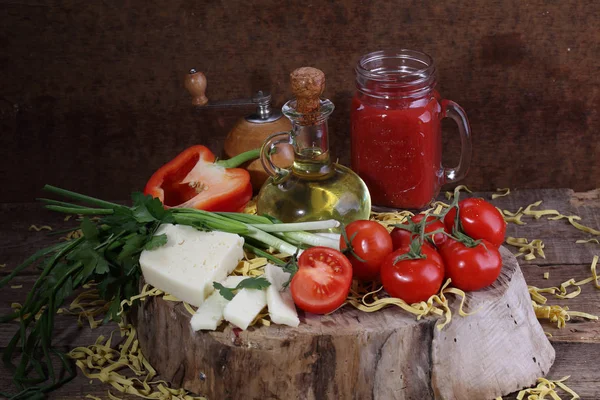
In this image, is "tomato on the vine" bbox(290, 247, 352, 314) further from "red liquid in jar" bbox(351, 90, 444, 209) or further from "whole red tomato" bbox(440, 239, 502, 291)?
"red liquid in jar" bbox(351, 90, 444, 209)

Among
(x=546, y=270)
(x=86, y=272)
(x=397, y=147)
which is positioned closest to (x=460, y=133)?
(x=397, y=147)

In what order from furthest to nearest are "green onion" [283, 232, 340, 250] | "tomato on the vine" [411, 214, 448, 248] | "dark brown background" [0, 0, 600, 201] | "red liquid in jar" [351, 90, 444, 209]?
1. "dark brown background" [0, 0, 600, 201]
2. "red liquid in jar" [351, 90, 444, 209]
3. "green onion" [283, 232, 340, 250]
4. "tomato on the vine" [411, 214, 448, 248]

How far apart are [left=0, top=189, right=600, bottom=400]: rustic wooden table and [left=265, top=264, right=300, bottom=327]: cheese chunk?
447 millimetres

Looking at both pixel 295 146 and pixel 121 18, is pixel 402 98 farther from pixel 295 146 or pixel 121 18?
pixel 121 18

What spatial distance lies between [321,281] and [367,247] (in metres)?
0.14

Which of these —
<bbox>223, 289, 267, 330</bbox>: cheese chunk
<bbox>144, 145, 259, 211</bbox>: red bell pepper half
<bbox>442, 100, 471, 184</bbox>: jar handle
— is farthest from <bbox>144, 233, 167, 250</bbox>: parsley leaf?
<bbox>442, 100, 471, 184</bbox>: jar handle

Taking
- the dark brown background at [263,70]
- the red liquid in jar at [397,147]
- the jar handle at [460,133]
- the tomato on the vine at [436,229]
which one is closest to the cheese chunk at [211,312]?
the tomato on the vine at [436,229]

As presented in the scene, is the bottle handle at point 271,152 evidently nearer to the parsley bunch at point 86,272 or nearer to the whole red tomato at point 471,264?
the parsley bunch at point 86,272

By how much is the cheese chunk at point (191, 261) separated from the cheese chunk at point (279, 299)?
97mm

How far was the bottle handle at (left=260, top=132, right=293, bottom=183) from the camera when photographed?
6.11 feet

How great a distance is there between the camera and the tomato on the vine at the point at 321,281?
1.51 meters

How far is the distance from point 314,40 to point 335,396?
1211 mm

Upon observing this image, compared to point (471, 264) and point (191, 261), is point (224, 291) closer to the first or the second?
point (191, 261)

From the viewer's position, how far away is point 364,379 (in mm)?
1544
